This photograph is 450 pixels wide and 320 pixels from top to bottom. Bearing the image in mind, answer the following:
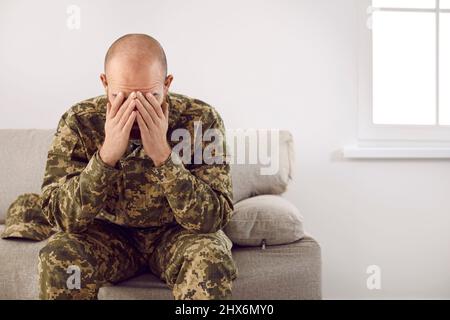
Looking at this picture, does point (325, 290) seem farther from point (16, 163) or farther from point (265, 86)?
point (16, 163)

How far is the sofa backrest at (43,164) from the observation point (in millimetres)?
2193

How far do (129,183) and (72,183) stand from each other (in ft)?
0.60

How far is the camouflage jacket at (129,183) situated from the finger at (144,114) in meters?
0.11

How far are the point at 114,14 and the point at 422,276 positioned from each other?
6.32 ft

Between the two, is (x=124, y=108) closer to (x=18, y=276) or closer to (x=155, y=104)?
(x=155, y=104)

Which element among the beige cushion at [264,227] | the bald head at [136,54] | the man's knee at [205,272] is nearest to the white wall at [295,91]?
the beige cushion at [264,227]

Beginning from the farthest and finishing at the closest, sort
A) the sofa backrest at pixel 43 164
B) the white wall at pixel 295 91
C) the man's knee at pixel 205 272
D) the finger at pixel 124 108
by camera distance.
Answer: the white wall at pixel 295 91, the sofa backrest at pixel 43 164, the finger at pixel 124 108, the man's knee at pixel 205 272

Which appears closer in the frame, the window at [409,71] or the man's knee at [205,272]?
the man's knee at [205,272]

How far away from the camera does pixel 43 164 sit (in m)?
2.29

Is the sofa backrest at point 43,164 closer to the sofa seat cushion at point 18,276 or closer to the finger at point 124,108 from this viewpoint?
the sofa seat cushion at point 18,276

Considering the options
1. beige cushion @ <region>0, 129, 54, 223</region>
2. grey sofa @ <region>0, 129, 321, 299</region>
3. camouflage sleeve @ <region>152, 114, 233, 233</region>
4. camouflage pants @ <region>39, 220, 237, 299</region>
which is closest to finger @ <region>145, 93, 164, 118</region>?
camouflage sleeve @ <region>152, 114, 233, 233</region>

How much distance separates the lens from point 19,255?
5.81 ft

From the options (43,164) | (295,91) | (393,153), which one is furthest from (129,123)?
(393,153)
